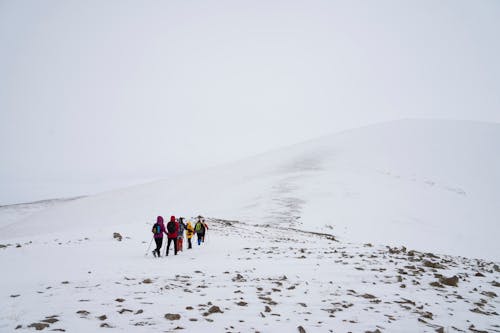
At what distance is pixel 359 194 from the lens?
137 feet

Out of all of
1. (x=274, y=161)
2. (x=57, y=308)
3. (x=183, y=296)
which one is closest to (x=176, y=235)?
(x=183, y=296)

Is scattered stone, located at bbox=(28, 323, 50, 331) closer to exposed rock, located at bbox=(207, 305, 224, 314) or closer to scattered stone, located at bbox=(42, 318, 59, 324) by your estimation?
scattered stone, located at bbox=(42, 318, 59, 324)

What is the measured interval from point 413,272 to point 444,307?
10.6ft

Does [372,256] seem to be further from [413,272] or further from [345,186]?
[345,186]

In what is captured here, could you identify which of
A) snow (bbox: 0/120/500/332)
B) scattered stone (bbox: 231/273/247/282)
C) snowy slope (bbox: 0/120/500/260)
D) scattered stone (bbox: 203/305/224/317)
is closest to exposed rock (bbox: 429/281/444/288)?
snow (bbox: 0/120/500/332)

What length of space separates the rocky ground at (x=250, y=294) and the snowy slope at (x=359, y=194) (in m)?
14.5

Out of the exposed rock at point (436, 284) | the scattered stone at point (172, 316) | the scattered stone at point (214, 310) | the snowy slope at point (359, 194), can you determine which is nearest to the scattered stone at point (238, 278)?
the scattered stone at point (214, 310)

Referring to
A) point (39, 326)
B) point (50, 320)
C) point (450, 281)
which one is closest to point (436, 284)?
point (450, 281)

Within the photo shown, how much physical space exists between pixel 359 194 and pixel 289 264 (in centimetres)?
3175

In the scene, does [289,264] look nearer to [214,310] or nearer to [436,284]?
[436,284]

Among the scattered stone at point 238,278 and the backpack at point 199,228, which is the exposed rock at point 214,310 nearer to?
the scattered stone at point 238,278

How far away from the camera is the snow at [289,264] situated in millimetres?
7352

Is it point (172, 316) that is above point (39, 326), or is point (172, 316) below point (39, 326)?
below

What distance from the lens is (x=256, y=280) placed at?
34.5 ft
